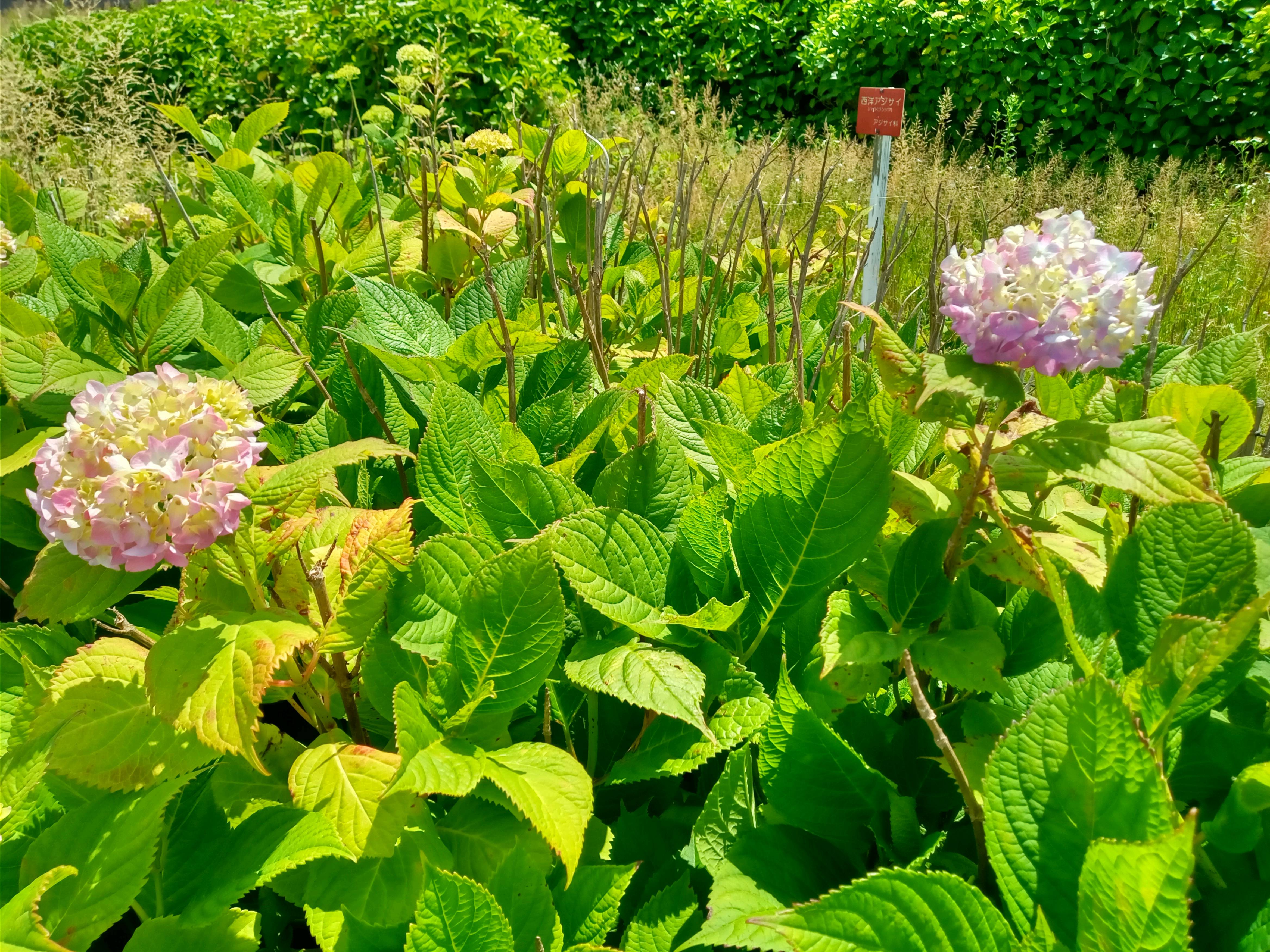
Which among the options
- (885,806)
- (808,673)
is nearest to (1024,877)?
(885,806)

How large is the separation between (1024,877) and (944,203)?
4.39m

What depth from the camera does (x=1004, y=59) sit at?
9.58 m

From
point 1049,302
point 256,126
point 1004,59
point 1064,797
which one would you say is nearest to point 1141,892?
point 1064,797

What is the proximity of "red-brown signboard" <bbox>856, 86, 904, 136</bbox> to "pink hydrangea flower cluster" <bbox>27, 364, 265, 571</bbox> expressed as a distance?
197 cm

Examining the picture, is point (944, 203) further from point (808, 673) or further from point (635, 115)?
point (808, 673)

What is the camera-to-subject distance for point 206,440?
93cm

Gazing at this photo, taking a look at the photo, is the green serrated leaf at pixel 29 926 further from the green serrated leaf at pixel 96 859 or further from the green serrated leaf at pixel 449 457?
the green serrated leaf at pixel 449 457

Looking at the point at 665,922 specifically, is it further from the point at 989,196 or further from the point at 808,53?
the point at 808,53

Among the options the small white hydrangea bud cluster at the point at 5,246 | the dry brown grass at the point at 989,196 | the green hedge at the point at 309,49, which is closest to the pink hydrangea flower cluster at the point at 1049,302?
the small white hydrangea bud cluster at the point at 5,246

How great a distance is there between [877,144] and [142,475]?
2.13 meters

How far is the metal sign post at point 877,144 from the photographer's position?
2201 mm

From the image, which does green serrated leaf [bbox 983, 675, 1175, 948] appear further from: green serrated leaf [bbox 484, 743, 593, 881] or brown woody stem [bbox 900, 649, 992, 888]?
green serrated leaf [bbox 484, 743, 593, 881]

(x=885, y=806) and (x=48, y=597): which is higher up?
(x=48, y=597)

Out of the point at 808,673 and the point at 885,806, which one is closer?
the point at 885,806
